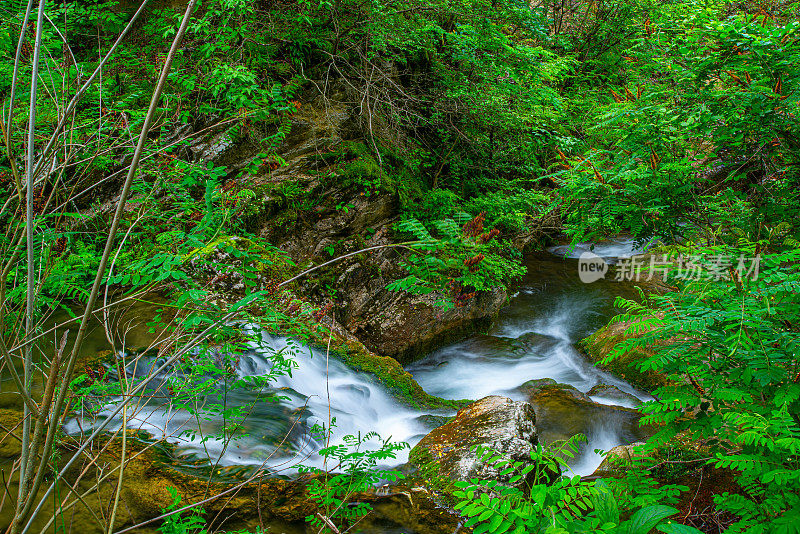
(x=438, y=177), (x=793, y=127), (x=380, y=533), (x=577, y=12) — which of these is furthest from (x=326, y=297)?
(x=577, y=12)

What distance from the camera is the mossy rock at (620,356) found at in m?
5.92

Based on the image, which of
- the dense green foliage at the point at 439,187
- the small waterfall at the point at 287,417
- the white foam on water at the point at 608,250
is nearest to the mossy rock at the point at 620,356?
the dense green foliage at the point at 439,187

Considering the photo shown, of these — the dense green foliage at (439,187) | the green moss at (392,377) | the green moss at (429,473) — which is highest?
the dense green foliage at (439,187)

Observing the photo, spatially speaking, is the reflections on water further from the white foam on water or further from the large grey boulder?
the white foam on water

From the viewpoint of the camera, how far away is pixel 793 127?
297 cm

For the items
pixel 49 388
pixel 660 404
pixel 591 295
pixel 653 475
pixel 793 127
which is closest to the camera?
pixel 49 388

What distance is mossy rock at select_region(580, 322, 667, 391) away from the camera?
233 inches

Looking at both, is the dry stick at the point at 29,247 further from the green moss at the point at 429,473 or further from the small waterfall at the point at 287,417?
the green moss at the point at 429,473

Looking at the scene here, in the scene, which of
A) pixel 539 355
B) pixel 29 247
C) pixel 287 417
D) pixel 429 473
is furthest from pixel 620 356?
pixel 29 247

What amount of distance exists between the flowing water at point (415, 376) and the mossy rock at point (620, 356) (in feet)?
0.46

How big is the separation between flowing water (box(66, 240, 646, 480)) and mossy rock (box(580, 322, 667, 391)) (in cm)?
14

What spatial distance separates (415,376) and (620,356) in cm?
274

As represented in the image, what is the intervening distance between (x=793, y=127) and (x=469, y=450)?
3133mm

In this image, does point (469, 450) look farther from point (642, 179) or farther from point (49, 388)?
point (49, 388)
